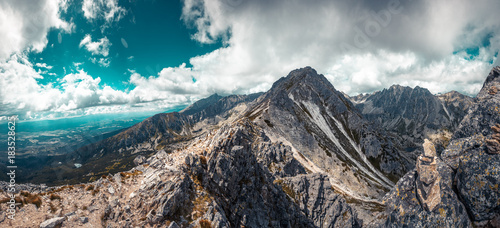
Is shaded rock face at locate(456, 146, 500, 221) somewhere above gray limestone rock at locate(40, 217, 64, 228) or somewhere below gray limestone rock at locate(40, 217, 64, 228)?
above

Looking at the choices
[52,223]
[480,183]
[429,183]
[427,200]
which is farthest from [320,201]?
[52,223]

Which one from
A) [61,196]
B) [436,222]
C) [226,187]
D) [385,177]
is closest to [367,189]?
[385,177]

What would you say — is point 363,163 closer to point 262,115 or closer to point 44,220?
point 262,115

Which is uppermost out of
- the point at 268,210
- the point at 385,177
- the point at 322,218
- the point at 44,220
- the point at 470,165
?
the point at 470,165

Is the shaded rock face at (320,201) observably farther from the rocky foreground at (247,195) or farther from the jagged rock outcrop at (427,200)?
the jagged rock outcrop at (427,200)

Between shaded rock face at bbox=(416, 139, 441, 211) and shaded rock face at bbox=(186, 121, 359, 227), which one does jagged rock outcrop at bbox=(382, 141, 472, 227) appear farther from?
shaded rock face at bbox=(186, 121, 359, 227)

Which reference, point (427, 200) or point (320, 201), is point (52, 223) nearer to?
point (427, 200)

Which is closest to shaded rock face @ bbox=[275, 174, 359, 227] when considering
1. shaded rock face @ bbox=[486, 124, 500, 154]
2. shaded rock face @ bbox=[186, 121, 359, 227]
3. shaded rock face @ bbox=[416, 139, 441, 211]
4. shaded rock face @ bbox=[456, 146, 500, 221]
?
shaded rock face @ bbox=[186, 121, 359, 227]

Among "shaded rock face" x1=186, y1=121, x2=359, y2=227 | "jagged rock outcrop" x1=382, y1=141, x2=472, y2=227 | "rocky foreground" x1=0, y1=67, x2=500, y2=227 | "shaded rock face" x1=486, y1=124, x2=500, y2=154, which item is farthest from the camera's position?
"shaded rock face" x1=186, y1=121, x2=359, y2=227
